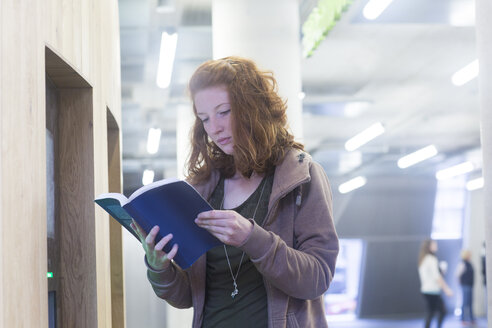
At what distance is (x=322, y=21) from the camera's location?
611cm

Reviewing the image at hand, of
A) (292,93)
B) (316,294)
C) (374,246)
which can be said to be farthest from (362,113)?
(316,294)

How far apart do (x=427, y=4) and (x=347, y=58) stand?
263cm

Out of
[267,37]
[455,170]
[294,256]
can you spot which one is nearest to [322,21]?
[267,37]

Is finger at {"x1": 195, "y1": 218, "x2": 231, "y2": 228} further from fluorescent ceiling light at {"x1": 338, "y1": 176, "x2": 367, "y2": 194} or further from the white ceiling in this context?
fluorescent ceiling light at {"x1": 338, "y1": 176, "x2": 367, "y2": 194}

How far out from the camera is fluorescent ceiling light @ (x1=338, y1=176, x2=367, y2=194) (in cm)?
1972

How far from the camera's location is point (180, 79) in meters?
9.97

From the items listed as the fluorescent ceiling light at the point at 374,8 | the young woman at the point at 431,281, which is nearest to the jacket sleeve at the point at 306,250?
the fluorescent ceiling light at the point at 374,8

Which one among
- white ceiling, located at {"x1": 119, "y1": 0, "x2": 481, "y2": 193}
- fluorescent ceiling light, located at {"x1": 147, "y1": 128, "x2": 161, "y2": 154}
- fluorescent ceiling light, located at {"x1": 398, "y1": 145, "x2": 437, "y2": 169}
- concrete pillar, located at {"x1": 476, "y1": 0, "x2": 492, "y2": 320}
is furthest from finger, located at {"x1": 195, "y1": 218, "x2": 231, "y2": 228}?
fluorescent ceiling light, located at {"x1": 398, "y1": 145, "x2": 437, "y2": 169}

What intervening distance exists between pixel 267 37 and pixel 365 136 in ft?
25.8

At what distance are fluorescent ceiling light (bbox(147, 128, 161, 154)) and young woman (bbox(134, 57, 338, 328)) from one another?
10.8 metres

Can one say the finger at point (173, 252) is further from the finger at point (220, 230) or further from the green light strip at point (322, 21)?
the green light strip at point (322, 21)

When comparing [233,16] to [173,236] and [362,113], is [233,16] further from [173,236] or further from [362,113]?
[362,113]

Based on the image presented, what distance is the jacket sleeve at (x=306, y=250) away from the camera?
1794mm

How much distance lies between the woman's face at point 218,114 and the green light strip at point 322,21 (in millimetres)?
3672
